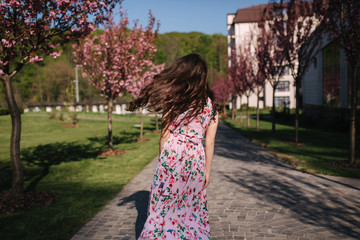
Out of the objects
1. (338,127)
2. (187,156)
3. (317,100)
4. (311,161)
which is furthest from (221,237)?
(317,100)

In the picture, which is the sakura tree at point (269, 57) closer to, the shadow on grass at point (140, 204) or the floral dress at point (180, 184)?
the shadow on grass at point (140, 204)

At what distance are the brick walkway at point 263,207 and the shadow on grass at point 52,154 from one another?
14.0 ft

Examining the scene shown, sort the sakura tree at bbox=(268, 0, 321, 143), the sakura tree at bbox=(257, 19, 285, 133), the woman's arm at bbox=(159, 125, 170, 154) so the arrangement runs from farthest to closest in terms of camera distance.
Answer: the sakura tree at bbox=(257, 19, 285, 133)
the sakura tree at bbox=(268, 0, 321, 143)
the woman's arm at bbox=(159, 125, 170, 154)

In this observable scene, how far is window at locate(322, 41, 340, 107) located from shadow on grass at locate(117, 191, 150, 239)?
21.8 m

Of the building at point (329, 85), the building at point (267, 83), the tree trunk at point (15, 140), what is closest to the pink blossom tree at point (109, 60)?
the tree trunk at point (15, 140)

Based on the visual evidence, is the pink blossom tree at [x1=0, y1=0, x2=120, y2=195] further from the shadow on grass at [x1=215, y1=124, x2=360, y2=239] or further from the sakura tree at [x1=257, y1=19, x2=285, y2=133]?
the sakura tree at [x1=257, y1=19, x2=285, y2=133]

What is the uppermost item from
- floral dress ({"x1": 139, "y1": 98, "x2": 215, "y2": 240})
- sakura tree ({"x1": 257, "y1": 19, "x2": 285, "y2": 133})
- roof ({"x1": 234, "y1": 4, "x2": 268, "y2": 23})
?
roof ({"x1": 234, "y1": 4, "x2": 268, "y2": 23})

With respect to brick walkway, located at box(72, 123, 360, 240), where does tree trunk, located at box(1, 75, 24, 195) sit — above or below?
above

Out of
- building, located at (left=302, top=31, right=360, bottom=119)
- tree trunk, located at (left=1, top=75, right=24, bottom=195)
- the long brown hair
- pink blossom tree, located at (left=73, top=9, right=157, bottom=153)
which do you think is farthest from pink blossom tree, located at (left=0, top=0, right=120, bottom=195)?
building, located at (left=302, top=31, right=360, bottom=119)

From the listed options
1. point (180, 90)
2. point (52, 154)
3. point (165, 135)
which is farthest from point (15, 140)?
point (52, 154)

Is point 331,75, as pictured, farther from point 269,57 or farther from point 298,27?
point 298,27

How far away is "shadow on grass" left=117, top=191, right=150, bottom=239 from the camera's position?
16.1ft

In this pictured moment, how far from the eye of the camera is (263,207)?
5.66 m

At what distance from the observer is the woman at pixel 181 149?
3006 mm
